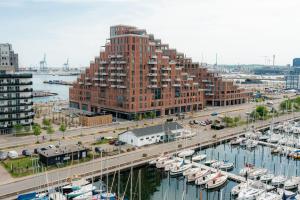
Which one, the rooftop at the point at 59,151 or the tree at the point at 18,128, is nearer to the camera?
the rooftop at the point at 59,151

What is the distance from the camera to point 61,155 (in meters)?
53.7

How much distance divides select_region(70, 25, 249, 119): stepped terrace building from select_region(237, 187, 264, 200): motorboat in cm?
5124

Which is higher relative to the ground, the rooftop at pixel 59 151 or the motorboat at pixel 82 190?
the rooftop at pixel 59 151

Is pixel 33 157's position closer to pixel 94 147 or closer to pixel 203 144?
pixel 94 147

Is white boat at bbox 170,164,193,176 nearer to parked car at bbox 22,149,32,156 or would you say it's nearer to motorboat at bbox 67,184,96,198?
motorboat at bbox 67,184,96,198

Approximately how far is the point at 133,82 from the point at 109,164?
41532 millimetres

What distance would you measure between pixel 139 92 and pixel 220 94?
4146cm

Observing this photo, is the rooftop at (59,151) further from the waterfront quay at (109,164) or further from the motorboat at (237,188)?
the motorboat at (237,188)

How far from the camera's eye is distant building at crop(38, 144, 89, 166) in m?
52.4

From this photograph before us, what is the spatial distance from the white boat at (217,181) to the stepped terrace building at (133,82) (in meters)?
45.3

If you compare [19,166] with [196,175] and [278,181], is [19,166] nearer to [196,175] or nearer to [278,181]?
[196,175]

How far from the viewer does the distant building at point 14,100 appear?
72625 millimetres

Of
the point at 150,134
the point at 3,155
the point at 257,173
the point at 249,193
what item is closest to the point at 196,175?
the point at 249,193

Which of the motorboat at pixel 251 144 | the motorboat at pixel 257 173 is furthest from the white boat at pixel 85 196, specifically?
the motorboat at pixel 251 144
